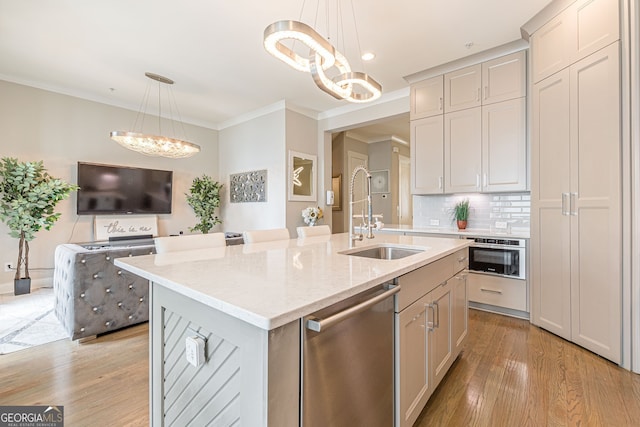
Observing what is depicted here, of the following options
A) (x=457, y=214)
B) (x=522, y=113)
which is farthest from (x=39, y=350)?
(x=522, y=113)

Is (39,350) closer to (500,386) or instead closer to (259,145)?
(500,386)

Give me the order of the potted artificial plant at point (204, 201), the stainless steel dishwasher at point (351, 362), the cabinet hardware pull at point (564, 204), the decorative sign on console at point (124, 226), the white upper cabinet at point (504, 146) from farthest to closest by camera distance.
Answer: the potted artificial plant at point (204, 201) < the decorative sign on console at point (124, 226) < the white upper cabinet at point (504, 146) < the cabinet hardware pull at point (564, 204) < the stainless steel dishwasher at point (351, 362)

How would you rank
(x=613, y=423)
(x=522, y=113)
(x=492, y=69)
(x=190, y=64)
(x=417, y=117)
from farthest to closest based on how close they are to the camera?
(x=417, y=117), (x=190, y=64), (x=492, y=69), (x=522, y=113), (x=613, y=423)

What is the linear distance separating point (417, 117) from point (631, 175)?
7.73 feet

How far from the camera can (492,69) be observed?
329 centimetres

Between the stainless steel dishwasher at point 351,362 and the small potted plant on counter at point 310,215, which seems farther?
the small potted plant on counter at point 310,215

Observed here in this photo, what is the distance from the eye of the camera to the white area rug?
2388 mm

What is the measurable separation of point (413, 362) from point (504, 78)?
10.9ft

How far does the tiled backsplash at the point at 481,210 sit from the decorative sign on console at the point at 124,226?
4563mm

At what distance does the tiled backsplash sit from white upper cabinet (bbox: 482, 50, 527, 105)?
1125mm

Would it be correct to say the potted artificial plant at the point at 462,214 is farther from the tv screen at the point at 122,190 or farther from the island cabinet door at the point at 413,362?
the tv screen at the point at 122,190

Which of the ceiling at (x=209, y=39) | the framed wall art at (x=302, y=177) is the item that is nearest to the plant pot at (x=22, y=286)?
the ceiling at (x=209, y=39)

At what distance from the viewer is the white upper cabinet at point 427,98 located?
3699 mm

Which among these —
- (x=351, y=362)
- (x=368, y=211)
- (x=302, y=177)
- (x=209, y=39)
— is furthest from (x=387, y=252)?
(x=302, y=177)
